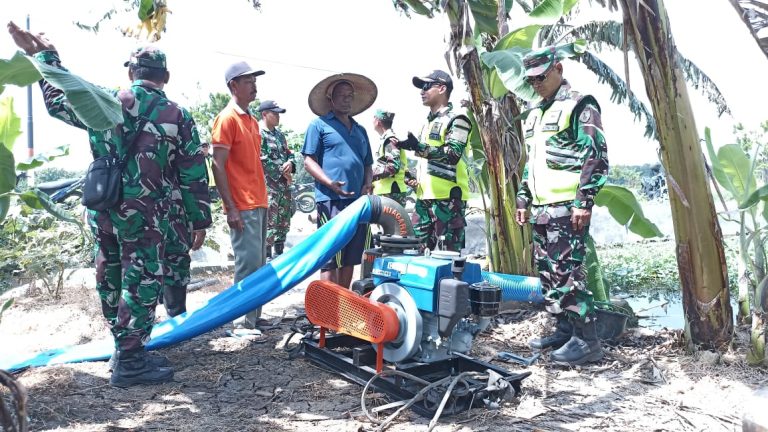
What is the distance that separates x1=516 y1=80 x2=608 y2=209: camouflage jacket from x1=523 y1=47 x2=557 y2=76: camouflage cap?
0.20m

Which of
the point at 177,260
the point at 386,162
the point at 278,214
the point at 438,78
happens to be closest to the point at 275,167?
the point at 278,214

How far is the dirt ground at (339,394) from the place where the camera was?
3.13 metres

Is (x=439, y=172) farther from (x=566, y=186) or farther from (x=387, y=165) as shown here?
(x=387, y=165)

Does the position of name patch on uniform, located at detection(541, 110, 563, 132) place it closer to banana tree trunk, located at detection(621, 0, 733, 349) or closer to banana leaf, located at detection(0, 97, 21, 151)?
banana tree trunk, located at detection(621, 0, 733, 349)

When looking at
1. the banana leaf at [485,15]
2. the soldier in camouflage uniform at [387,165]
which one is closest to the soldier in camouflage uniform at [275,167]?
the soldier in camouflage uniform at [387,165]

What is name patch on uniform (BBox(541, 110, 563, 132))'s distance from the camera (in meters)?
4.14

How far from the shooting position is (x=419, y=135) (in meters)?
5.66

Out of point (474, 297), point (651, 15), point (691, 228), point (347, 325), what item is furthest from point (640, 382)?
point (651, 15)

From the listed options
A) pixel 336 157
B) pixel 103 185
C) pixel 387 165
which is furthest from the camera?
pixel 387 165

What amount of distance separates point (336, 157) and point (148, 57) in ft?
5.57

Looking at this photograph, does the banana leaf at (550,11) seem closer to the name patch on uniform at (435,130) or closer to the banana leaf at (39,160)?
the name patch on uniform at (435,130)

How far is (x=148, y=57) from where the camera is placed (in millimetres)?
3717

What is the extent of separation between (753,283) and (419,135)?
2.92 m

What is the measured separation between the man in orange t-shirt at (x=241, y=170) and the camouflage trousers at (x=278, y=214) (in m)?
3.25
